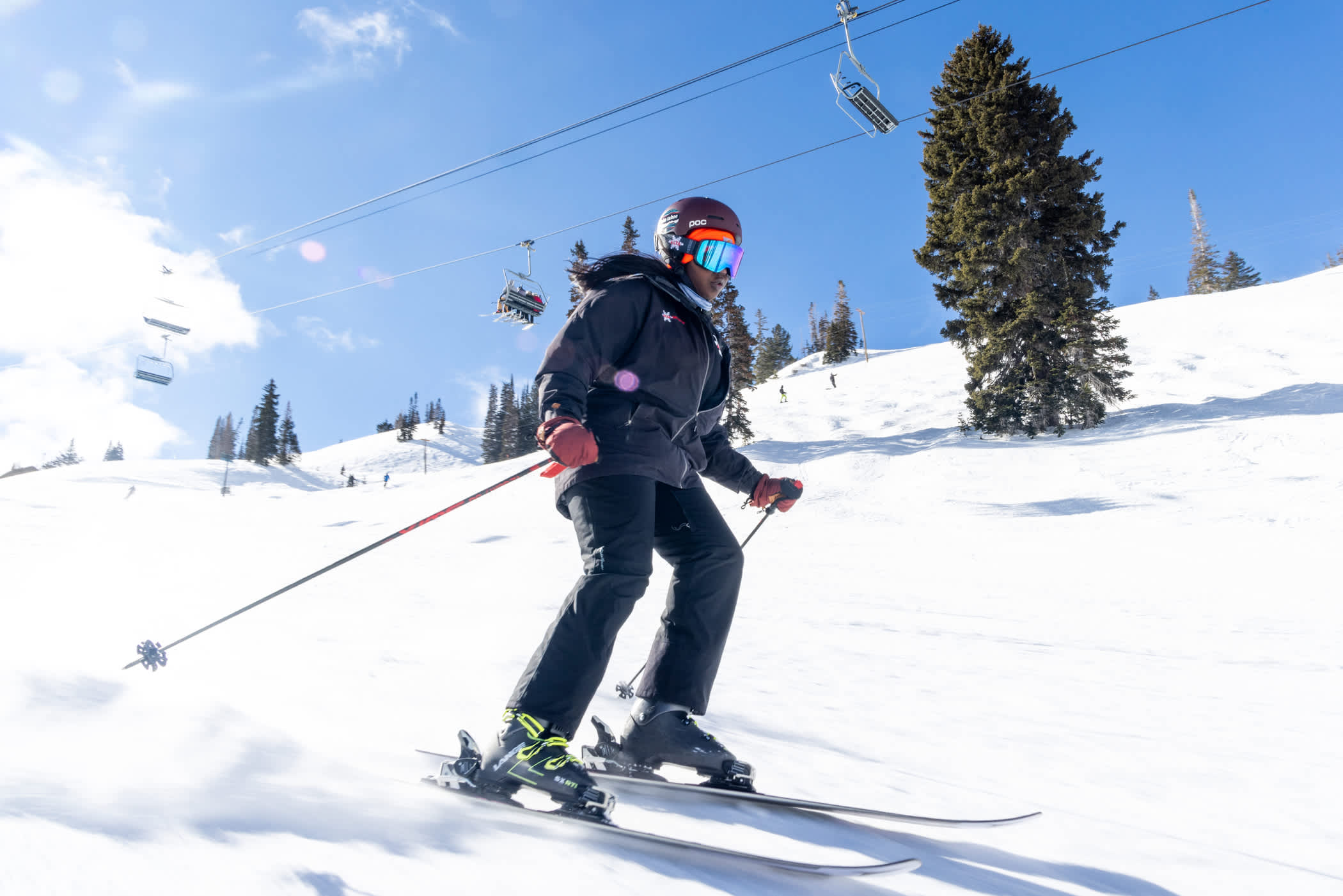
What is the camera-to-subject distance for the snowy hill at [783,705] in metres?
1.30

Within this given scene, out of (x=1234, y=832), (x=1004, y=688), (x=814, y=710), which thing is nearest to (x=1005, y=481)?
(x=1004, y=688)

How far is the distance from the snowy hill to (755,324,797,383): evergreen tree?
51693 millimetres

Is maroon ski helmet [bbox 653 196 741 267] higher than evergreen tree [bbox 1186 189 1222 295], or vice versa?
evergreen tree [bbox 1186 189 1222 295]

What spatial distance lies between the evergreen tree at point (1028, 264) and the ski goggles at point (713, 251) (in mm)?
18374

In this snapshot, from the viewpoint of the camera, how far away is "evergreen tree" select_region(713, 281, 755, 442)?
80.2 feet

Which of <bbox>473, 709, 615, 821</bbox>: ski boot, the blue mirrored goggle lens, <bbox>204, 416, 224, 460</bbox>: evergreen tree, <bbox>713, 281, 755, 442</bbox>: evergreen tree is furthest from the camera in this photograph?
<bbox>204, 416, 224, 460</bbox>: evergreen tree

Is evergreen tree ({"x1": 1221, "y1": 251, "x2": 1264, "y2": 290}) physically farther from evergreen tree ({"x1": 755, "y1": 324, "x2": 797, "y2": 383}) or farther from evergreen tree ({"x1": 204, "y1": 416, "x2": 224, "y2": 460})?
evergreen tree ({"x1": 204, "y1": 416, "x2": 224, "y2": 460})

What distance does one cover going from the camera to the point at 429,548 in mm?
10578

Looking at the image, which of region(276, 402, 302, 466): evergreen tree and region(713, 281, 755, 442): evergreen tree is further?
region(276, 402, 302, 466): evergreen tree

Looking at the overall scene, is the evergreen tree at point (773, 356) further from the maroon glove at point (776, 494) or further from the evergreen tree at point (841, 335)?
the maroon glove at point (776, 494)

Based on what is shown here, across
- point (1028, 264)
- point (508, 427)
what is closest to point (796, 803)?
point (1028, 264)

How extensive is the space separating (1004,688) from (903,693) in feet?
1.94

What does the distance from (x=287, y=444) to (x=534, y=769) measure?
89.5 metres

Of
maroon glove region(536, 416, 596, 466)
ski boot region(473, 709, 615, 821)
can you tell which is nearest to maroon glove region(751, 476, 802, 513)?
maroon glove region(536, 416, 596, 466)
